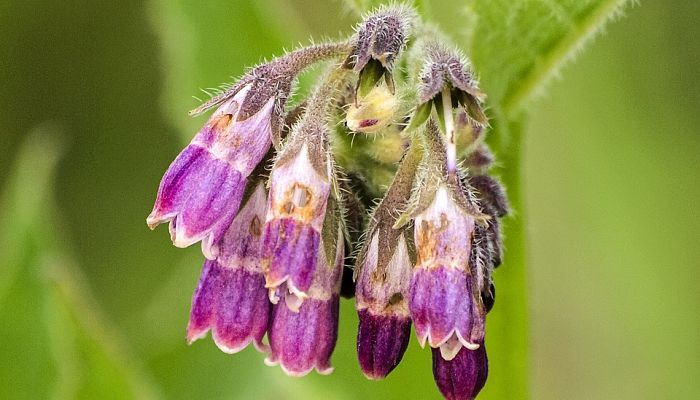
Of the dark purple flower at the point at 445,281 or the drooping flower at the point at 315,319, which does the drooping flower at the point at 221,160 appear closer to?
the drooping flower at the point at 315,319

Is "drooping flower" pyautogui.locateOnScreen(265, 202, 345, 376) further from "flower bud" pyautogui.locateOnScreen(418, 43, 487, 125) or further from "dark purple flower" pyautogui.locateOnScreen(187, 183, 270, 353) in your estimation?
"flower bud" pyautogui.locateOnScreen(418, 43, 487, 125)

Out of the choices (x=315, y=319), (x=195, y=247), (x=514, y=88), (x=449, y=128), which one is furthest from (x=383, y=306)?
(x=195, y=247)

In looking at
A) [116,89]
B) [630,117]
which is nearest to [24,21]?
[116,89]

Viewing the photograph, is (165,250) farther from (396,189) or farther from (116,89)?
(396,189)

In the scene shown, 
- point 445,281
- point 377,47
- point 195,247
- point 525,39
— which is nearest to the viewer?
point 445,281

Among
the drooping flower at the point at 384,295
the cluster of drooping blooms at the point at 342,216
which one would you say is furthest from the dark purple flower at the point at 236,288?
the drooping flower at the point at 384,295

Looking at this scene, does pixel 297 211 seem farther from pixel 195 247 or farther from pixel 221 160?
pixel 195 247
